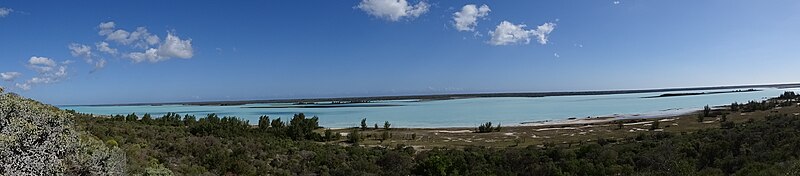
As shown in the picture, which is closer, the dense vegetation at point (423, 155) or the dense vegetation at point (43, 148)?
the dense vegetation at point (43, 148)

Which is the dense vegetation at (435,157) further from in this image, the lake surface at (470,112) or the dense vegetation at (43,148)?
the lake surface at (470,112)

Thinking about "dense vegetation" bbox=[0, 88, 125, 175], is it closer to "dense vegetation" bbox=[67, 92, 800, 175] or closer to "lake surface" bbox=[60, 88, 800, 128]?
"dense vegetation" bbox=[67, 92, 800, 175]

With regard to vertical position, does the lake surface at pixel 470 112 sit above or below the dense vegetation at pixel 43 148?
below

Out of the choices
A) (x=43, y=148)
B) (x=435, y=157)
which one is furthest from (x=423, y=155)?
(x=43, y=148)

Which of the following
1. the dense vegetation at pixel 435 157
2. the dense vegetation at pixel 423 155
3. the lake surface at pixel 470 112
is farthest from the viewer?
the lake surface at pixel 470 112

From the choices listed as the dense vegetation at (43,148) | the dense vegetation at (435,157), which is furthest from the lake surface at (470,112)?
the dense vegetation at (43,148)

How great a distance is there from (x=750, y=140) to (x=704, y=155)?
2963 mm

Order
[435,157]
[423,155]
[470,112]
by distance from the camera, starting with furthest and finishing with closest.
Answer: [470,112] → [423,155] → [435,157]

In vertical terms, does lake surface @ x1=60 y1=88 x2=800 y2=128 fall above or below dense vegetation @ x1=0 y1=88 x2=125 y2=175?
below

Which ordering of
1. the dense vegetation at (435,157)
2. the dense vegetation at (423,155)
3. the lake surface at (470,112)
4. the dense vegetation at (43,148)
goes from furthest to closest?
the lake surface at (470,112) < the dense vegetation at (435,157) < the dense vegetation at (423,155) < the dense vegetation at (43,148)

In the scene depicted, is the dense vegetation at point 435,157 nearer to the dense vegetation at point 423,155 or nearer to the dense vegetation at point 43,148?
the dense vegetation at point 423,155

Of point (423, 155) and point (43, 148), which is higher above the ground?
point (43, 148)

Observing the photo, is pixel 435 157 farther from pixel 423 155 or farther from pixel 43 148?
pixel 43 148

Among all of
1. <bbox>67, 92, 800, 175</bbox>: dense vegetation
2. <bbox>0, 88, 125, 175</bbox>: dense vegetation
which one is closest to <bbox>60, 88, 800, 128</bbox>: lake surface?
<bbox>67, 92, 800, 175</bbox>: dense vegetation
